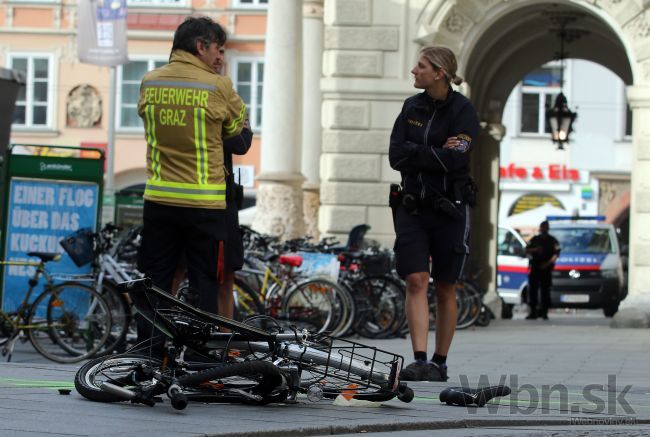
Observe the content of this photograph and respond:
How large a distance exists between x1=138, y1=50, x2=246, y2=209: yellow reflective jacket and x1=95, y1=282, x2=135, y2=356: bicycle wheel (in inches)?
177

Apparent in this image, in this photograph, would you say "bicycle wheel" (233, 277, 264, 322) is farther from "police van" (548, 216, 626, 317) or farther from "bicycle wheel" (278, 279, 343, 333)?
"police van" (548, 216, 626, 317)

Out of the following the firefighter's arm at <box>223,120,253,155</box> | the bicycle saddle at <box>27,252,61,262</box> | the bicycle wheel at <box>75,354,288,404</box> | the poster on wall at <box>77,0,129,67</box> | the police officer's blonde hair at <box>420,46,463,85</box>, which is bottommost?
the bicycle wheel at <box>75,354,288,404</box>

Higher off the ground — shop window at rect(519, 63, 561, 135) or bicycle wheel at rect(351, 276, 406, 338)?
shop window at rect(519, 63, 561, 135)

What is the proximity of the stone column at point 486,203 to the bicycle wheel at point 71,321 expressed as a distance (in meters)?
12.2

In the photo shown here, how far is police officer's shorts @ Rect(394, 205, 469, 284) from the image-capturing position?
9.72 meters

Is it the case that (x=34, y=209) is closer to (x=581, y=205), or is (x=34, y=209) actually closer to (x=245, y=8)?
(x=245, y=8)

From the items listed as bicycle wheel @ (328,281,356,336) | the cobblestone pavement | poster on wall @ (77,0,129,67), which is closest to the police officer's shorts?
the cobblestone pavement

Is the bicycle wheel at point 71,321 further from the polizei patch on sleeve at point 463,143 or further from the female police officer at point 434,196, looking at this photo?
the polizei patch on sleeve at point 463,143

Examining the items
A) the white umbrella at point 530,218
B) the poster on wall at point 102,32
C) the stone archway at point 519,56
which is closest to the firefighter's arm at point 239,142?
the stone archway at point 519,56

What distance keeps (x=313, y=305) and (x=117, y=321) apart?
3.71 meters

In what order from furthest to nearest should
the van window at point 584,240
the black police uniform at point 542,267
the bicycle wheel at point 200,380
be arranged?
the van window at point 584,240 < the black police uniform at point 542,267 < the bicycle wheel at point 200,380

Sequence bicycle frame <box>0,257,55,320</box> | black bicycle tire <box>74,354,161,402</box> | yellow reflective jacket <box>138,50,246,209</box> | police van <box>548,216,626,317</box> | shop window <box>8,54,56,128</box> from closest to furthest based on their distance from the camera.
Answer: black bicycle tire <box>74,354,161,402</box> < yellow reflective jacket <box>138,50,246,209</box> < bicycle frame <box>0,257,55,320</box> < police van <box>548,216,626,317</box> < shop window <box>8,54,56,128</box>

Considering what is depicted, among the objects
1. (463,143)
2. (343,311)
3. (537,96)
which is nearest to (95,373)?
(463,143)

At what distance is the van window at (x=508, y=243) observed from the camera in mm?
33094
